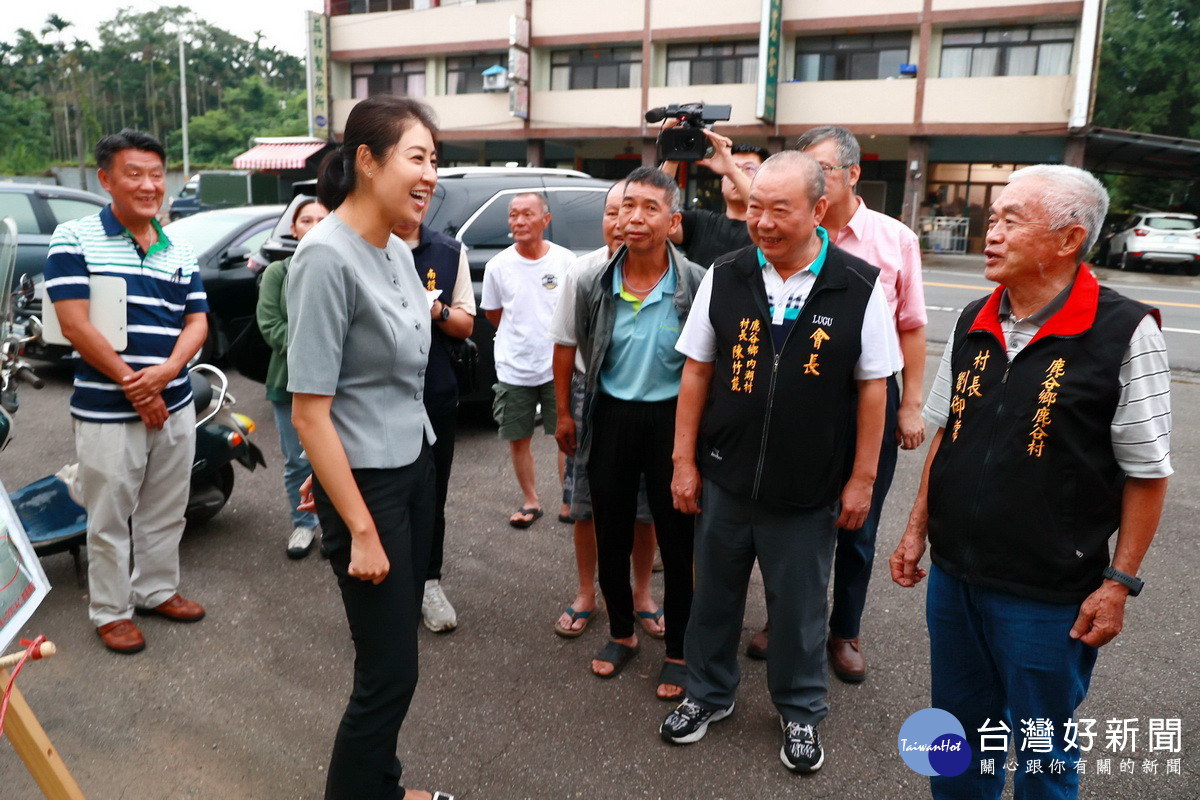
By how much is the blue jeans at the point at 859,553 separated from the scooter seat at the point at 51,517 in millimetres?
3087

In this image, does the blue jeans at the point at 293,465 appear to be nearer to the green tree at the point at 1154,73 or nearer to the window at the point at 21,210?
the window at the point at 21,210

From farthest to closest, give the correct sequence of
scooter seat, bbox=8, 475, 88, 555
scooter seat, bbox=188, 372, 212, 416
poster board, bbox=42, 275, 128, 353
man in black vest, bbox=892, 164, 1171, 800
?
scooter seat, bbox=188, 372, 212, 416
scooter seat, bbox=8, 475, 88, 555
poster board, bbox=42, 275, 128, 353
man in black vest, bbox=892, 164, 1171, 800

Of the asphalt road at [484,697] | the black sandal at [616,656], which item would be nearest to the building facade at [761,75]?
the asphalt road at [484,697]

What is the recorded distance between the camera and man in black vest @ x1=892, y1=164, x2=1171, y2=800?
1944mm

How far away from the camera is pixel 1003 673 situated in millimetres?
2170

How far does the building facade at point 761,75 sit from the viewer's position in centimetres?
2122

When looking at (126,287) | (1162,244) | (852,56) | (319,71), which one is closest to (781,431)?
(126,287)

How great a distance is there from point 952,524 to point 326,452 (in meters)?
1.52

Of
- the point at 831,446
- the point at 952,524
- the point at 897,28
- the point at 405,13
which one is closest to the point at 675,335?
the point at 831,446

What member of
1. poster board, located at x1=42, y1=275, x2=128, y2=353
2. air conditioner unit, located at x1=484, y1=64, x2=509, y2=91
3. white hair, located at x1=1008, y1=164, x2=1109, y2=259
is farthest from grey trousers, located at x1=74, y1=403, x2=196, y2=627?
air conditioner unit, located at x1=484, y1=64, x2=509, y2=91

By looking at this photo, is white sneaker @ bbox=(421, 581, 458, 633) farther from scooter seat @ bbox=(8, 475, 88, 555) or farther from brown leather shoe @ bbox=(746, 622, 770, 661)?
scooter seat @ bbox=(8, 475, 88, 555)

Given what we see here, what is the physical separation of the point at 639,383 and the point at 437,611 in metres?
1.32

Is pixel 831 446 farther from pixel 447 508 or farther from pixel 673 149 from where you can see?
pixel 447 508

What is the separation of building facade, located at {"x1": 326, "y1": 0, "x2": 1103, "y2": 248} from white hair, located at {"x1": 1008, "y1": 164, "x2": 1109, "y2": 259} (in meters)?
21.7
